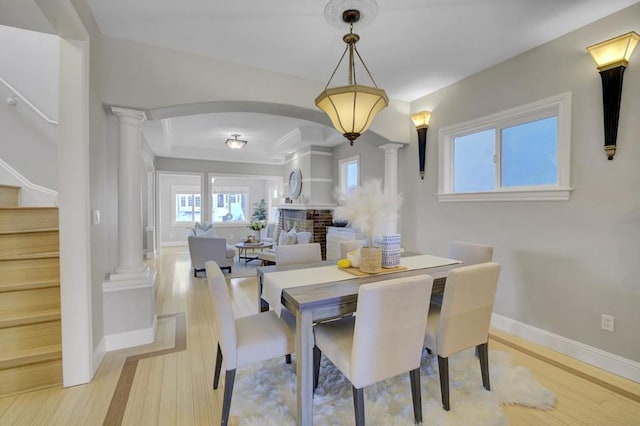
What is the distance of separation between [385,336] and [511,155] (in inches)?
96.4

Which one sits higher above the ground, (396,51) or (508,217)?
(396,51)

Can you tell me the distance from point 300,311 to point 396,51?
2.43m

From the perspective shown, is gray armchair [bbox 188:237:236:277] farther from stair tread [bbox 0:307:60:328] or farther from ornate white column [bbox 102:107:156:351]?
stair tread [bbox 0:307:60:328]

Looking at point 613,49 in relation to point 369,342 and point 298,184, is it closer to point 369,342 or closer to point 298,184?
point 369,342

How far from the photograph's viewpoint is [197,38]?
2.40 meters

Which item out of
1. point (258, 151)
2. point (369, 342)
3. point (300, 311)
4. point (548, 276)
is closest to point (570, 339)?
point (548, 276)

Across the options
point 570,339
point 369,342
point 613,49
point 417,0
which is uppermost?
point 417,0

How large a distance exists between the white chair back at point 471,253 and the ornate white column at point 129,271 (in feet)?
9.43

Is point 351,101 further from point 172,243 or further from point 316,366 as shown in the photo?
point 172,243

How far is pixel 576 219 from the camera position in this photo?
231 centimetres

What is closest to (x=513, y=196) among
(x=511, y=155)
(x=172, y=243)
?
(x=511, y=155)

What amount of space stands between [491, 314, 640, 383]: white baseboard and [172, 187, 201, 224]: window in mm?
9444

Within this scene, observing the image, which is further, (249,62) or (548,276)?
(249,62)

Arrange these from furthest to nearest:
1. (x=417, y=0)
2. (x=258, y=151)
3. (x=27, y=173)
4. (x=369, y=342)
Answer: (x=258, y=151) → (x=27, y=173) → (x=417, y=0) → (x=369, y=342)
